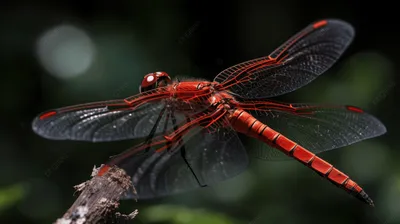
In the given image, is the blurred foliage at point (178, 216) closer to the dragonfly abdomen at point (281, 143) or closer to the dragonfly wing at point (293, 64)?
the dragonfly abdomen at point (281, 143)

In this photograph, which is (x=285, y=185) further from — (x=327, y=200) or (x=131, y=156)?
(x=131, y=156)

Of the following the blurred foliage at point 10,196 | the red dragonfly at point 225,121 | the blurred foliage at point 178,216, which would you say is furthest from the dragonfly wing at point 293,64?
the blurred foliage at point 10,196

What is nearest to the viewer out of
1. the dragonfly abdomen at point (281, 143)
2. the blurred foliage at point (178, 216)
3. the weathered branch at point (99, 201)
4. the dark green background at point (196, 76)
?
the weathered branch at point (99, 201)

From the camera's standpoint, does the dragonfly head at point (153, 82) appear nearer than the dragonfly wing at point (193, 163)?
No

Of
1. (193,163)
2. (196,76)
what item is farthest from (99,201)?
(196,76)

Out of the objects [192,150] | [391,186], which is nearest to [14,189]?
[192,150]

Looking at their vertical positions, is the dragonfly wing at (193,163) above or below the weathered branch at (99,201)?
below
